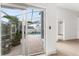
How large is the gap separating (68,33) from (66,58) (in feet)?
2.01

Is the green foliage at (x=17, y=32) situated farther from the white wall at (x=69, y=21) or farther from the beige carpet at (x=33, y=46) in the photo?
the white wall at (x=69, y=21)

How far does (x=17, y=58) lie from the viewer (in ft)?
8.21

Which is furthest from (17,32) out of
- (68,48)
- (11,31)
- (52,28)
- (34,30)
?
(68,48)

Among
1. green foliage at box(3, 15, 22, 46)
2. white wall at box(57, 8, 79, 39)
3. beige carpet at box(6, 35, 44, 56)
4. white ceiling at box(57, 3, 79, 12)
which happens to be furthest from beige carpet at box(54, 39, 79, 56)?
green foliage at box(3, 15, 22, 46)

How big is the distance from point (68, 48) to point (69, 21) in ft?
1.94

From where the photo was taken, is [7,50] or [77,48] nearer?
[7,50]

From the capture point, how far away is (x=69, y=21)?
2910 mm

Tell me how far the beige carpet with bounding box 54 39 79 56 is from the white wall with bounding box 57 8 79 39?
0.13 meters

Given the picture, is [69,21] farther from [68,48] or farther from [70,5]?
[68,48]

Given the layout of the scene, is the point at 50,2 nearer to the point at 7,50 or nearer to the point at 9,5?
the point at 9,5

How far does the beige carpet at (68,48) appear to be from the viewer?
268 centimetres

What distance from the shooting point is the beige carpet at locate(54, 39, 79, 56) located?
8.79 ft

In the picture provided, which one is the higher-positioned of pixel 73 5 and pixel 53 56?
pixel 73 5

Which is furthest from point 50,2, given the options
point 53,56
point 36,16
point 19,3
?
point 53,56
